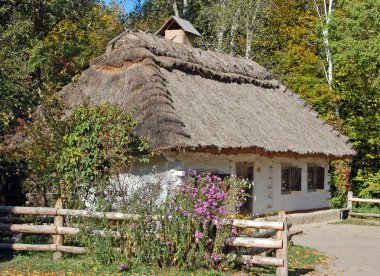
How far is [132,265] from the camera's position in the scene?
9977mm

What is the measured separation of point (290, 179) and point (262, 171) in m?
2.32

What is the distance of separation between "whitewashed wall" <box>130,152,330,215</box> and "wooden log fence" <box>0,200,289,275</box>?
456cm

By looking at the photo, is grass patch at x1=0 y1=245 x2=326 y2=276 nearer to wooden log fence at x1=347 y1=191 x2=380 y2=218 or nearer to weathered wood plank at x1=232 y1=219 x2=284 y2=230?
weathered wood plank at x1=232 y1=219 x2=284 y2=230

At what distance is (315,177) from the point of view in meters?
23.6

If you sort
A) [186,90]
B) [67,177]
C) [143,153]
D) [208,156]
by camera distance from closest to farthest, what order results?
[67,177]
[143,153]
[208,156]
[186,90]

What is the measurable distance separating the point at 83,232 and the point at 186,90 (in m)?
8.71

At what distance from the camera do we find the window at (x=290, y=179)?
69.6 ft

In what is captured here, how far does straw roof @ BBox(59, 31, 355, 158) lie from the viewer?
15.6 metres

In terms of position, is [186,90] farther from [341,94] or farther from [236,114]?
[341,94]

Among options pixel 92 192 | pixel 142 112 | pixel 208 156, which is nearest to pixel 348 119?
pixel 208 156

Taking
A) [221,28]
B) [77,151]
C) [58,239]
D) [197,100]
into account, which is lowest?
[58,239]

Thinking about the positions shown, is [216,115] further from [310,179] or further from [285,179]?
[310,179]

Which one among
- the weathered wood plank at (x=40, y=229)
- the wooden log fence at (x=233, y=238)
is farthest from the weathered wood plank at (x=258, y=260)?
the weathered wood plank at (x=40, y=229)

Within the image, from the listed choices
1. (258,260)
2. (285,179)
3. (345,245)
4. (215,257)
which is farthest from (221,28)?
(215,257)
